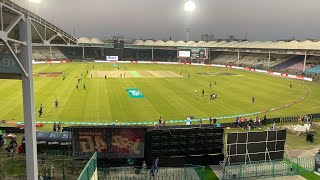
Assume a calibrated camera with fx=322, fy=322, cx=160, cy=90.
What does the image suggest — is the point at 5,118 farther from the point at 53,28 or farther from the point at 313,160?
the point at 313,160

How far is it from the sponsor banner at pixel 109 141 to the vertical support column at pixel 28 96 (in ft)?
31.9

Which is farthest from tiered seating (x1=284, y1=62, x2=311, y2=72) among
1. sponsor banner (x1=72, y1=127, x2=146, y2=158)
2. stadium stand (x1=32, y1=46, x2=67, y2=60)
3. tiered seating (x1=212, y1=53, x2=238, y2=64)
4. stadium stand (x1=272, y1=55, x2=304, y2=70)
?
stadium stand (x1=32, y1=46, x2=67, y2=60)

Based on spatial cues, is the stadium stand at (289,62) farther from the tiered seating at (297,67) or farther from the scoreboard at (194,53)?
the scoreboard at (194,53)

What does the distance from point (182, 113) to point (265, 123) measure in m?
10.4

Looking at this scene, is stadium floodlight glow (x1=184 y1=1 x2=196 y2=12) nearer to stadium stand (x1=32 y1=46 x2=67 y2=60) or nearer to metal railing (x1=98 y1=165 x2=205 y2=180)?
stadium stand (x1=32 y1=46 x2=67 y2=60)

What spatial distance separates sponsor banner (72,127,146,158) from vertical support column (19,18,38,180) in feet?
31.9

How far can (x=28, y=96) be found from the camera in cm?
1184

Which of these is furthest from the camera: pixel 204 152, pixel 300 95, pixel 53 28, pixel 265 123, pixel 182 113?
pixel 300 95

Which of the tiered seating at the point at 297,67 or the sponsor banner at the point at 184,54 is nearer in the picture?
the tiered seating at the point at 297,67

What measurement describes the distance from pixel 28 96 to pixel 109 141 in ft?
36.7

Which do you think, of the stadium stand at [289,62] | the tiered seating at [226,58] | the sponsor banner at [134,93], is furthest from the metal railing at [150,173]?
the tiered seating at [226,58]

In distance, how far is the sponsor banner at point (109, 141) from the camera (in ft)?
72.8

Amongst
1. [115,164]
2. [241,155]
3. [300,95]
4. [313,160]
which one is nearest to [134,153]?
[115,164]

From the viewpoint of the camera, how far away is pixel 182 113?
136ft
